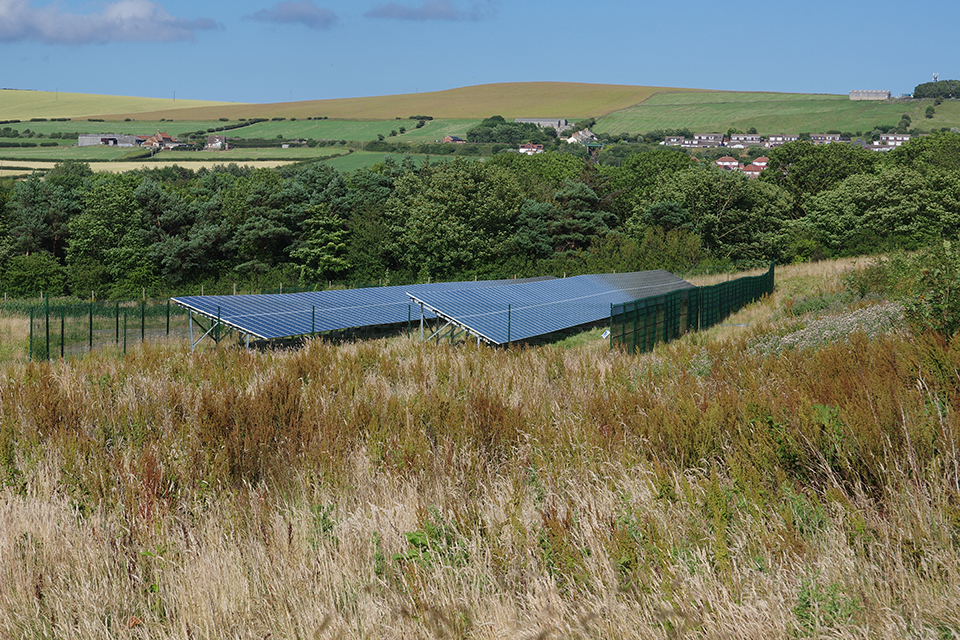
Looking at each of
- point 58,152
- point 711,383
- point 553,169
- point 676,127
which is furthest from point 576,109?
point 711,383

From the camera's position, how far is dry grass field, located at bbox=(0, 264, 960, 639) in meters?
3.67

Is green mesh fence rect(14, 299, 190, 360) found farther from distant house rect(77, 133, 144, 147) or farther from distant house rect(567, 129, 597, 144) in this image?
distant house rect(567, 129, 597, 144)

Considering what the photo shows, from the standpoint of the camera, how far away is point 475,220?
62.1 metres

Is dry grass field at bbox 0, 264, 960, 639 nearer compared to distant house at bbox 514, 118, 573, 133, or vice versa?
dry grass field at bbox 0, 264, 960, 639

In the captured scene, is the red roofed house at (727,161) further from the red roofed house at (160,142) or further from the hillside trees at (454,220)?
the red roofed house at (160,142)

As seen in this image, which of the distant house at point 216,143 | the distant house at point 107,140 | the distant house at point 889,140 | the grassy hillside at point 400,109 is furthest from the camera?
the grassy hillside at point 400,109

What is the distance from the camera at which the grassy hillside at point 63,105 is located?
542 feet

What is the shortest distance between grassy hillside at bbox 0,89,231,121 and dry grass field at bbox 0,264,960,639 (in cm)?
18443

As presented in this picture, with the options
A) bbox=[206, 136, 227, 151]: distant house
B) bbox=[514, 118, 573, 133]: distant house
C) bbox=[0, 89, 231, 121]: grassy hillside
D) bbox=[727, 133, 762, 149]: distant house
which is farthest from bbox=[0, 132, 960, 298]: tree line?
bbox=[0, 89, 231, 121]: grassy hillside

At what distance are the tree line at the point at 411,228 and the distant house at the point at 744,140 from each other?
381 feet

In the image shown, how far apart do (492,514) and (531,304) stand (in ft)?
80.9

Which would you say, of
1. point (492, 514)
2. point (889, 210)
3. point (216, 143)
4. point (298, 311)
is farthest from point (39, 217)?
point (216, 143)

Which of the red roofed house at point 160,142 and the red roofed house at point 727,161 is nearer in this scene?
the red roofed house at point 160,142

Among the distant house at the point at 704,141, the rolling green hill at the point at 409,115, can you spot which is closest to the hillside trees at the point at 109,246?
the rolling green hill at the point at 409,115
